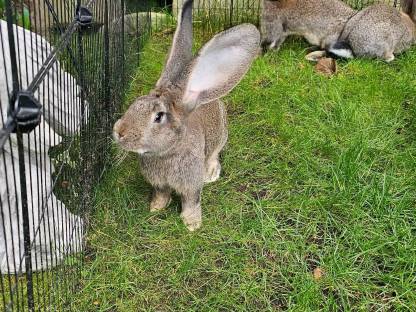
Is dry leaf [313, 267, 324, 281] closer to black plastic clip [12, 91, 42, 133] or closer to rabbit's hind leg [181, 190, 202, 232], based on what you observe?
rabbit's hind leg [181, 190, 202, 232]

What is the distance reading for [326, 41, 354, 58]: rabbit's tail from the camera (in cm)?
593

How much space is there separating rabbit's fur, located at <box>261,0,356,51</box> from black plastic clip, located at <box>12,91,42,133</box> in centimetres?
446

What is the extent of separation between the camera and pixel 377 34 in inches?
229

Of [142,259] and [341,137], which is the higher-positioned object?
[341,137]

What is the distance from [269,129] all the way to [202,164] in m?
1.21

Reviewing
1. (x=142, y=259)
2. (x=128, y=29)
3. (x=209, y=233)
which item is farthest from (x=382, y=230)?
(x=128, y=29)

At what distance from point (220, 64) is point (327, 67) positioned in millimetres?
2567

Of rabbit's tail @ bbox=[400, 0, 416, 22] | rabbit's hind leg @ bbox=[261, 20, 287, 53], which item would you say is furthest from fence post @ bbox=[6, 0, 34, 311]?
rabbit's tail @ bbox=[400, 0, 416, 22]

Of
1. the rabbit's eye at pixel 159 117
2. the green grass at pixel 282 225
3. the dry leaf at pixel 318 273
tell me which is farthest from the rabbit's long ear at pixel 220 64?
the dry leaf at pixel 318 273

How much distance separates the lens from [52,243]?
2.88 meters

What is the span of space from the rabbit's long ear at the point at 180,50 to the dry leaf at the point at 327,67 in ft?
7.45

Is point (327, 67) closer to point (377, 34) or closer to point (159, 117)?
point (377, 34)

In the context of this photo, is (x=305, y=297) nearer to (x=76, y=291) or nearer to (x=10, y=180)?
(x=76, y=291)

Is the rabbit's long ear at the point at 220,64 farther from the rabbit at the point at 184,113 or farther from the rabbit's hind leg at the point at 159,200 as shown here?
the rabbit's hind leg at the point at 159,200
